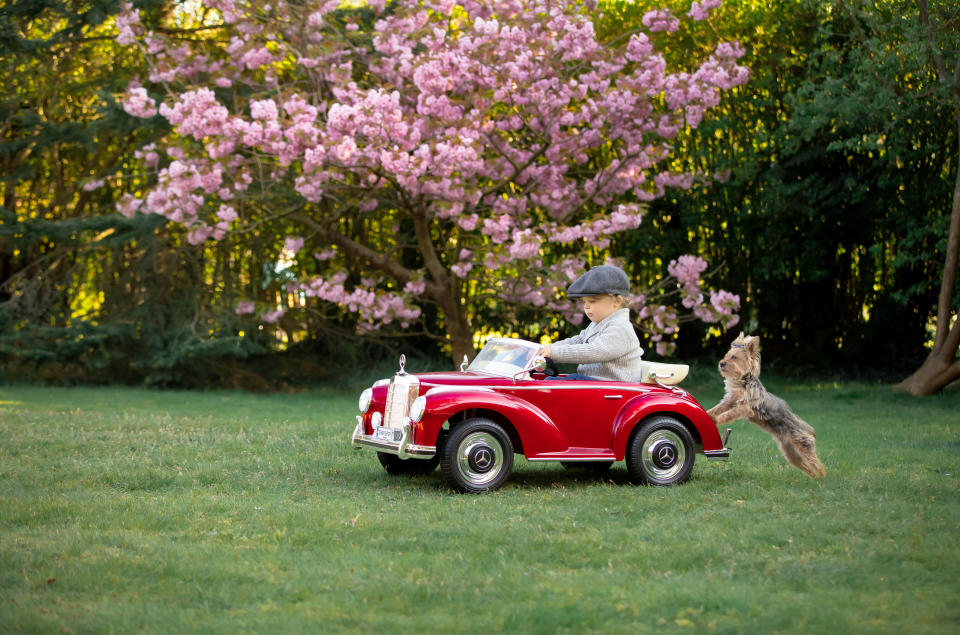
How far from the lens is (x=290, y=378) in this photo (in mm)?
17672

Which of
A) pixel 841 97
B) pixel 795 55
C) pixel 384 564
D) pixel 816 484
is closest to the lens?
pixel 384 564

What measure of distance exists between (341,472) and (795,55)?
11944 mm

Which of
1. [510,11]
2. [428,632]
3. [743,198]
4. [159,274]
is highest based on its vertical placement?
[510,11]

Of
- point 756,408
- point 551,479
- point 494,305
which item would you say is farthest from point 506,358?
point 494,305

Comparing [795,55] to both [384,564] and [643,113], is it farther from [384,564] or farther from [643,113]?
[384,564]

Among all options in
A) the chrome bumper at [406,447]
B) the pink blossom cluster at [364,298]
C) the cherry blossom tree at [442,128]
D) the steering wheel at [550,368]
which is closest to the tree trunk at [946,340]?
the cherry blossom tree at [442,128]

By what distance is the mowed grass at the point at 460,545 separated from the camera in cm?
411

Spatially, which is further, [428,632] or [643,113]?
[643,113]

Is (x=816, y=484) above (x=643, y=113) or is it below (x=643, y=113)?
below

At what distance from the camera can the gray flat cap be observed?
7238 mm

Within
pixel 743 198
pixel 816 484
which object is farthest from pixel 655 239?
pixel 816 484

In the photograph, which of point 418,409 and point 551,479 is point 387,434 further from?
point 551,479

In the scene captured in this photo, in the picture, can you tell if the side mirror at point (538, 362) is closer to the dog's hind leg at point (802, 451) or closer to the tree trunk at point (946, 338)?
the dog's hind leg at point (802, 451)

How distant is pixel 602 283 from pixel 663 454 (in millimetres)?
1271
